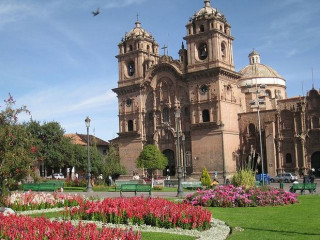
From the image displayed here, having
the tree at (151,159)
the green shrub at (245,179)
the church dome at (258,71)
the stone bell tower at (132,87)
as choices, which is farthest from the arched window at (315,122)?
the green shrub at (245,179)

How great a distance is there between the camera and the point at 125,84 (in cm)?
5984

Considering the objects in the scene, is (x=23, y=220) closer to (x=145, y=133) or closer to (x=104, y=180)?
(x=104, y=180)

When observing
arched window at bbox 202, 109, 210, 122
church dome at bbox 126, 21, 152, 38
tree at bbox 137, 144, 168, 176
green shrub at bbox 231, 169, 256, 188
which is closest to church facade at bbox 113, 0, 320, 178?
arched window at bbox 202, 109, 210, 122

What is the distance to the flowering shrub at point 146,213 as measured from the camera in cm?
1224

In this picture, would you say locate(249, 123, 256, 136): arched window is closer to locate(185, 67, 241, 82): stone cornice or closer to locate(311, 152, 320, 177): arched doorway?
locate(185, 67, 241, 82): stone cornice

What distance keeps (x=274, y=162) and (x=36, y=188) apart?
3186 centimetres

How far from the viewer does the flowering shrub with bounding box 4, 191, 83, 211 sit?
1760 cm

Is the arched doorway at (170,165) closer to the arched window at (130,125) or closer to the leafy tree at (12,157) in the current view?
the arched window at (130,125)

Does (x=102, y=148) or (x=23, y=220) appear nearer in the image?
(x=23, y=220)

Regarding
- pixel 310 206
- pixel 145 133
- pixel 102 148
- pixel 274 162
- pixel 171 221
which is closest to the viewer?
pixel 171 221

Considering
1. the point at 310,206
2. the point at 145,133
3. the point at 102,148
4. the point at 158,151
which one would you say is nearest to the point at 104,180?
the point at 158,151

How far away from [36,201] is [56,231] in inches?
381

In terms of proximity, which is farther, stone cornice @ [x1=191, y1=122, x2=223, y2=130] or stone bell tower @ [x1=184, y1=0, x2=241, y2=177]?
stone bell tower @ [x1=184, y1=0, x2=241, y2=177]

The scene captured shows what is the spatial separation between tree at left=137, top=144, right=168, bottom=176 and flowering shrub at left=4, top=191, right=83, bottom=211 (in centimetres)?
3122
